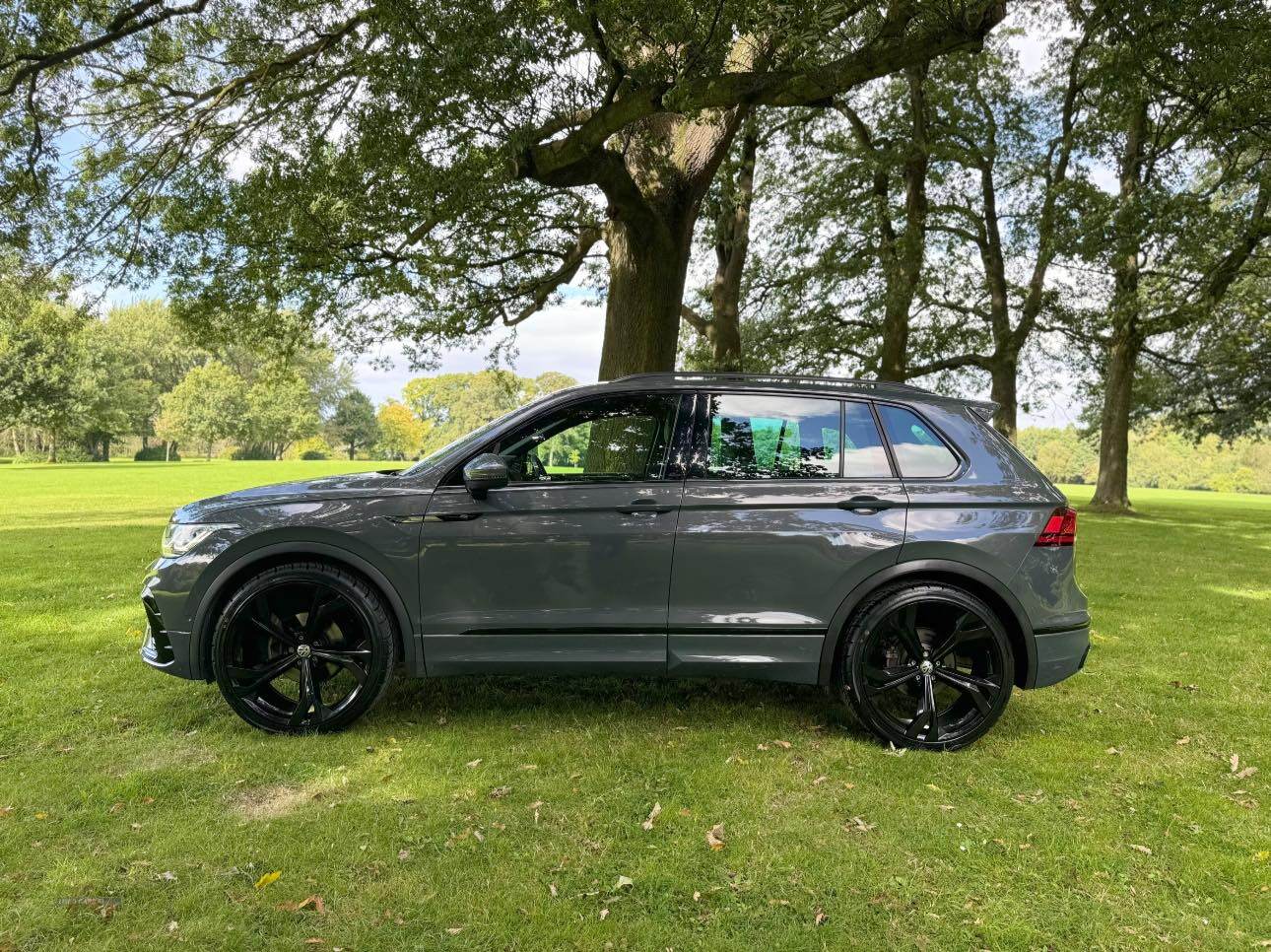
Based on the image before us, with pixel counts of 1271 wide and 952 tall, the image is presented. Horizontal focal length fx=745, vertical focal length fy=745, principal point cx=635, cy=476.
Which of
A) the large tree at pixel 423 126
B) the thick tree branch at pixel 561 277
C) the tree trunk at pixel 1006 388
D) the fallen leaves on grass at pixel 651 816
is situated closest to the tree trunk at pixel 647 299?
the large tree at pixel 423 126

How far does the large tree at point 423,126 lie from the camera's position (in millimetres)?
6133

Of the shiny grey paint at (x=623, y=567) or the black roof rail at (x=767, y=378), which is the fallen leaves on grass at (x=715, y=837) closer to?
the shiny grey paint at (x=623, y=567)

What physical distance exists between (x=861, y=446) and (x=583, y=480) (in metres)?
1.43

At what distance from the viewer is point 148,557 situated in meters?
9.45

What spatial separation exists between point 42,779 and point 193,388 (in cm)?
7312

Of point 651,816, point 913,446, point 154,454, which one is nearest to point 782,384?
point 913,446

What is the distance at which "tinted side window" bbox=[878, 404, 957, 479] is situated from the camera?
3791mm

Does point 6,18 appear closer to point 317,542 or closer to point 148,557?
point 148,557

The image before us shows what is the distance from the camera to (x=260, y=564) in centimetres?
368

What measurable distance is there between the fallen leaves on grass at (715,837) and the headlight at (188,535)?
2.64 m

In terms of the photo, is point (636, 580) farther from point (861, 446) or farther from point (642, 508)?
point (861, 446)

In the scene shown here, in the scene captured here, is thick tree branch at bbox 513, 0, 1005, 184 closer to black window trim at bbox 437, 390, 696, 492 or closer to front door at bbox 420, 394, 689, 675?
black window trim at bbox 437, 390, 696, 492

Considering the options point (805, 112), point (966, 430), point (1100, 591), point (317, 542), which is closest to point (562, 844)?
point (317, 542)

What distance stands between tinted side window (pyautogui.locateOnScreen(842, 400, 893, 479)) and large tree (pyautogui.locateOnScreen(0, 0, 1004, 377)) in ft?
11.2
